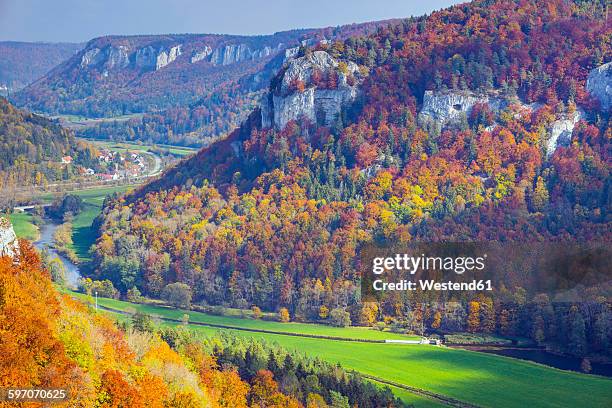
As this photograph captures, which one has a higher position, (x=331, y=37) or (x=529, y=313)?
(x=331, y=37)

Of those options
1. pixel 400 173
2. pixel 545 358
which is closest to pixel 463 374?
pixel 545 358

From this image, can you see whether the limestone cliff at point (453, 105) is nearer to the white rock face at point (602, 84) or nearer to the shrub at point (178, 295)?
the white rock face at point (602, 84)

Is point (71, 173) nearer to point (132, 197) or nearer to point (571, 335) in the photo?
point (132, 197)

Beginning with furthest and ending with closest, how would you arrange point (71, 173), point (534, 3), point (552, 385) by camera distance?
point (71, 173), point (534, 3), point (552, 385)

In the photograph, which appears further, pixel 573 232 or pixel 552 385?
pixel 573 232

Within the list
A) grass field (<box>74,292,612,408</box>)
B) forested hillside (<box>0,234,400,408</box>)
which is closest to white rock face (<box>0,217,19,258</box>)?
forested hillside (<box>0,234,400,408</box>)

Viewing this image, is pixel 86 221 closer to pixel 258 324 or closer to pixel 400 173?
pixel 400 173

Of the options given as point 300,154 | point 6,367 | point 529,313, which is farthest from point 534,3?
point 6,367

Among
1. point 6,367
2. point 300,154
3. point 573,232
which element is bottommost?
point 6,367
